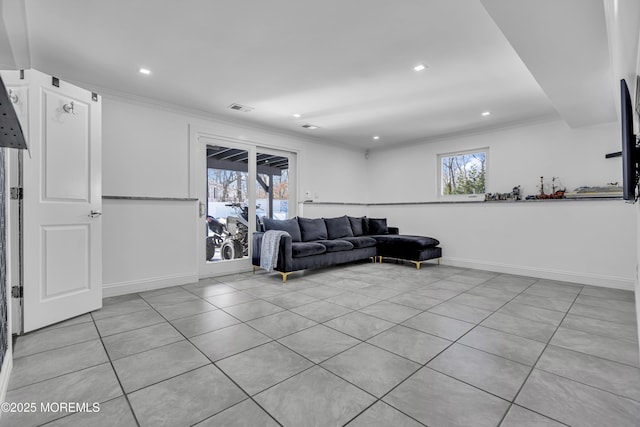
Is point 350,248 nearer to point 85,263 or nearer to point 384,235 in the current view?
point 384,235

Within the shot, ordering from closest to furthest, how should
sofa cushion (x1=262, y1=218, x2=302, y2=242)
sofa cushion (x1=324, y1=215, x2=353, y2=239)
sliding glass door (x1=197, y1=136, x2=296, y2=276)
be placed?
sliding glass door (x1=197, y1=136, x2=296, y2=276)
sofa cushion (x1=262, y1=218, x2=302, y2=242)
sofa cushion (x1=324, y1=215, x2=353, y2=239)

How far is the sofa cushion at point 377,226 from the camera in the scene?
6.08 metres

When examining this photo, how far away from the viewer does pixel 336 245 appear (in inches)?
192

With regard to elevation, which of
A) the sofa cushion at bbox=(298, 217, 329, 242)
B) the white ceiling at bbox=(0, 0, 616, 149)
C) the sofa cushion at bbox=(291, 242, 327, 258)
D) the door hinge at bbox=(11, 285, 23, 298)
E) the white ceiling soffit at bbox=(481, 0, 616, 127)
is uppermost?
the white ceiling at bbox=(0, 0, 616, 149)

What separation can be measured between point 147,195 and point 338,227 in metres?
3.13

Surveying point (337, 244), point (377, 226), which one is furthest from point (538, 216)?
point (337, 244)

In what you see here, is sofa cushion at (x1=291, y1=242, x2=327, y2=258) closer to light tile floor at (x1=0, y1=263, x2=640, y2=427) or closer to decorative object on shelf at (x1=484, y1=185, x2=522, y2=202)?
light tile floor at (x1=0, y1=263, x2=640, y2=427)

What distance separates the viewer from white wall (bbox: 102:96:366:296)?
3541 mm

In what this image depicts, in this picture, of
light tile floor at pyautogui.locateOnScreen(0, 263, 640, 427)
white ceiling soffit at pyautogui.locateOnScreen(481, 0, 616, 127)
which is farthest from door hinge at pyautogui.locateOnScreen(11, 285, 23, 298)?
white ceiling soffit at pyautogui.locateOnScreen(481, 0, 616, 127)

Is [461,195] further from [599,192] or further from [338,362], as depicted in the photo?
[338,362]

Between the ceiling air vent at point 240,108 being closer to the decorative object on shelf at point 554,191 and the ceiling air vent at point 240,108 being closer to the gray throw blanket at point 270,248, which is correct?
the gray throw blanket at point 270,248

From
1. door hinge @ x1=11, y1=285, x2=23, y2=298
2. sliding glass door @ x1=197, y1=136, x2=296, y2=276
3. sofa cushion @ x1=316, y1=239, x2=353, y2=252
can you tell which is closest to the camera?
door hinge @ x1=11, y1=285, x2=23, y2=298

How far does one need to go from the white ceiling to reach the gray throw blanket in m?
1.78

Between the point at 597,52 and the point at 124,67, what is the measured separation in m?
4.14
